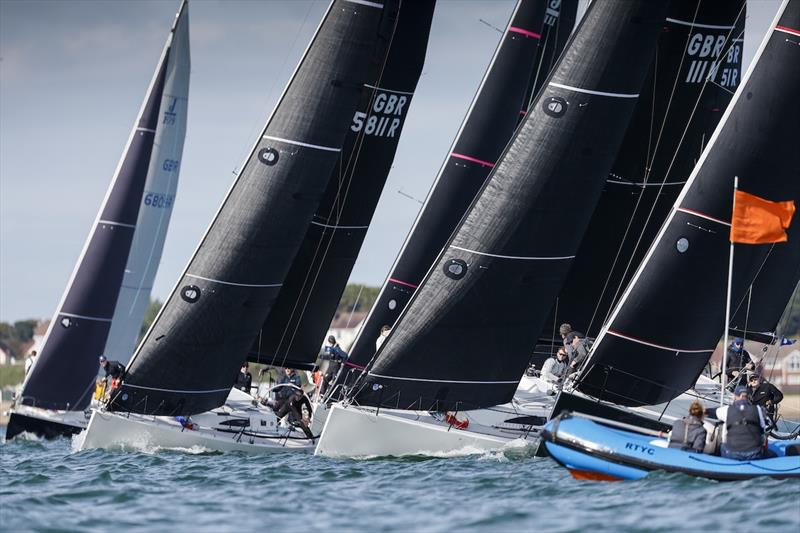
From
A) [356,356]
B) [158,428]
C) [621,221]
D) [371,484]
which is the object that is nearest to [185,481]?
[371,484]

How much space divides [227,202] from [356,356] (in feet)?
15.3

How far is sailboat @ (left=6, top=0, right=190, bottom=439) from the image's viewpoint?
1324 inches

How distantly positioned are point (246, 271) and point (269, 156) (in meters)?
2.16

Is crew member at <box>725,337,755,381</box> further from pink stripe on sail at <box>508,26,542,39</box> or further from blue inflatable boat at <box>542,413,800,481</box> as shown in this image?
blue inflatable boat at <box>542,413,800,481</box>

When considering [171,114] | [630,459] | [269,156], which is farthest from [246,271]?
[171,114]

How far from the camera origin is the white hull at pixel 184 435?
2538cm

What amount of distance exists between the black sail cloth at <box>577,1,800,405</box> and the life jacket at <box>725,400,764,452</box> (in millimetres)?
4216

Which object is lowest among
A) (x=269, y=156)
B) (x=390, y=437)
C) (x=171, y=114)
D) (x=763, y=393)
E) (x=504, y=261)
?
(x=390, y=437)

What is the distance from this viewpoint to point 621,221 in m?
28.0

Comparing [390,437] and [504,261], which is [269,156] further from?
[390,437]

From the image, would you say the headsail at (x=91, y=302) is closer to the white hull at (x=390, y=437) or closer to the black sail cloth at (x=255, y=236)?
the black sail cloth at (x=255, y=236)

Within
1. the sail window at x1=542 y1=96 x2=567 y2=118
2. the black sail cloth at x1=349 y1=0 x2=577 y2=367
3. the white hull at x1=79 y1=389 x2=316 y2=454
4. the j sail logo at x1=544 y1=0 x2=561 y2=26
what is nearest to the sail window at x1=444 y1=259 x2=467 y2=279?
the sail window at x1=542 y1=96 x2=567 y2=118

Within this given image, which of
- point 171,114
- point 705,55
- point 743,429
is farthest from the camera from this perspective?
point 171,114

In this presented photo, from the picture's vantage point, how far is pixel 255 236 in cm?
2588
